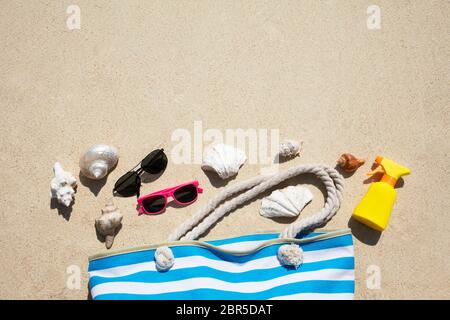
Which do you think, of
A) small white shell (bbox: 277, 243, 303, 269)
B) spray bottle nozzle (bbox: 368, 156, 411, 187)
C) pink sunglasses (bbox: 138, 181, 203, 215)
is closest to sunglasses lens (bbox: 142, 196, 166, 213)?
pink sunglasses (bbox: 138, 181, 203, 215)

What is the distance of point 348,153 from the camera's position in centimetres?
218

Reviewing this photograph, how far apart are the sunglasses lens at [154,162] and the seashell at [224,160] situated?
0.22 meters

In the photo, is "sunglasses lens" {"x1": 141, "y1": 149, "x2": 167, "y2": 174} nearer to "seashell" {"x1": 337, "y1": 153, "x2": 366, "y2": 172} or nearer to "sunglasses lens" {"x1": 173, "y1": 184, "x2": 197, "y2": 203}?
"sunglasses lens" {"x1": 173, "y1": 184, "x2": 197, "y2": 203}

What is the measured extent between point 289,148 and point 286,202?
282 millimetres

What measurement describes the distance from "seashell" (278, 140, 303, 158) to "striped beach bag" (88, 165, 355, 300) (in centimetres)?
35

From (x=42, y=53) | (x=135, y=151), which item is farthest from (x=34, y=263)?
(x=42, y=53)

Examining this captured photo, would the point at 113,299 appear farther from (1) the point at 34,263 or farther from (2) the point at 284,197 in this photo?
(2) the point at 284,197

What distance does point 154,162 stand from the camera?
6.89 feet

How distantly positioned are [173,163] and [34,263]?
0.87 metres

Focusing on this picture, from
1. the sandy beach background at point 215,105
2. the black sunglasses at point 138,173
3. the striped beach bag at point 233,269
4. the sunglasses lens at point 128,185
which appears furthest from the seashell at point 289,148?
A: the sunglasses lens at point 128,185

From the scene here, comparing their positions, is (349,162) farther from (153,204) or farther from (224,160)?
(153,204)

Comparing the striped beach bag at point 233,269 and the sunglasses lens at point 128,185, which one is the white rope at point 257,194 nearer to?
the striped beach bag at point 233,269
